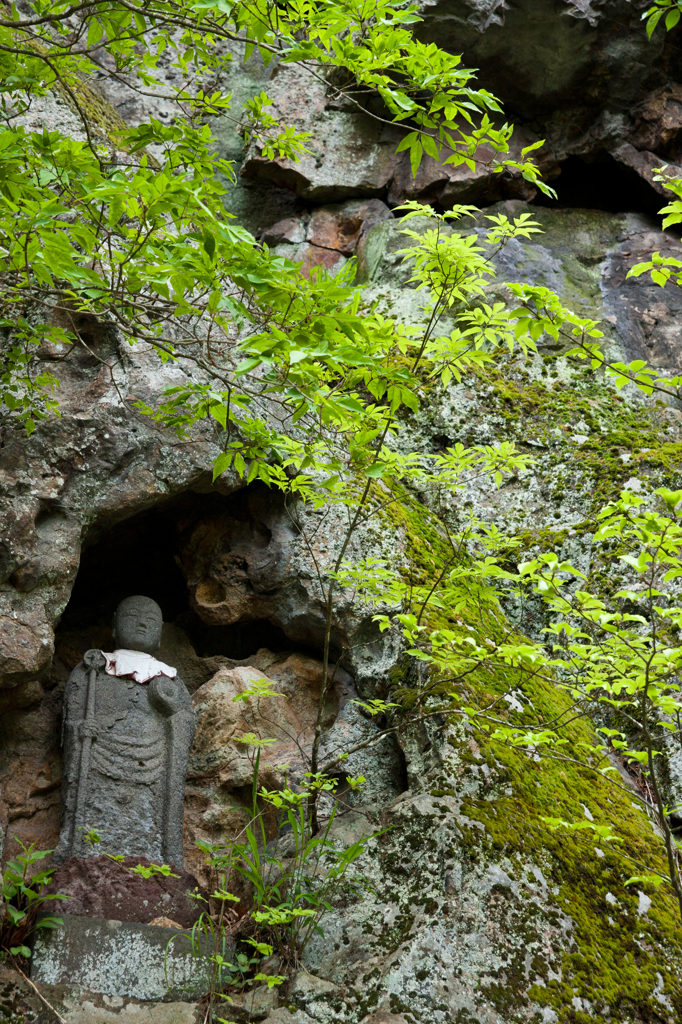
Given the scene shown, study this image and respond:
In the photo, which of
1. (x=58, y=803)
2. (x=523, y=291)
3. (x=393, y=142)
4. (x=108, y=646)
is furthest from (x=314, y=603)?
(x=393, y=142)

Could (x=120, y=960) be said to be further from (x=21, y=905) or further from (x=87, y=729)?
(x=87, y=729)

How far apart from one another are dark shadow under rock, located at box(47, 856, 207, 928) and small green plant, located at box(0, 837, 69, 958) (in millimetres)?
85

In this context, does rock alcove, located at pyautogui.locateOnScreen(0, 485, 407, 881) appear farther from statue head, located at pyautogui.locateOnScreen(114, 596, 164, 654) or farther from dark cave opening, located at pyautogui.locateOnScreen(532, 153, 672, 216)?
dark cave opening, located at pyautogui.locateOnScreen(532, 153, 672, 216)

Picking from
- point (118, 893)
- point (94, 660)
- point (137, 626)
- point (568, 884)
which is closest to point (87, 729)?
point (94, 660)

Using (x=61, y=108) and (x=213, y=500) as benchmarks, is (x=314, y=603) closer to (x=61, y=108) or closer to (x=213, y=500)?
(x=213, y=500)

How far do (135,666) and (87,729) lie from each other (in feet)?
1.67

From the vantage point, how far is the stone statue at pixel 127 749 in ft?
14.6

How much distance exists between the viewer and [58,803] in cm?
479

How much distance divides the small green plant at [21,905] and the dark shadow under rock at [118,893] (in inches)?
3.3

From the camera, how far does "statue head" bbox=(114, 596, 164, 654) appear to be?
5133 mm

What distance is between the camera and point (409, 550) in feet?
18.1

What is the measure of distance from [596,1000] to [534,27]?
882cm

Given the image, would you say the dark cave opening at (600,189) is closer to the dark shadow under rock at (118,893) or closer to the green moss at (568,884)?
the green moss at (568,884)

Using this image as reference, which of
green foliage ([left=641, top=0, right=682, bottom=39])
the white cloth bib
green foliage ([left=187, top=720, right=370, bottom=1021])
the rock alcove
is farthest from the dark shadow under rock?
green foliage ([left=641, top=0, right=682, bottom=39])
